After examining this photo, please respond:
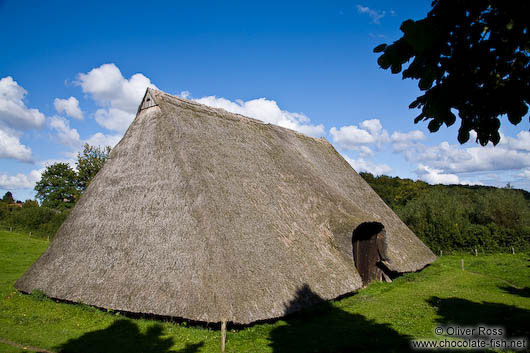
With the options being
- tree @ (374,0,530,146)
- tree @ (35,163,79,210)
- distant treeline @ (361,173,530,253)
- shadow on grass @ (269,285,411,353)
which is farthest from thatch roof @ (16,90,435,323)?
tree @ (35,163,79,210)

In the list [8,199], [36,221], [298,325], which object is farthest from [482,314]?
[8,199]

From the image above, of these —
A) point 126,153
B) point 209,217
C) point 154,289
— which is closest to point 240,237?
point 209,217

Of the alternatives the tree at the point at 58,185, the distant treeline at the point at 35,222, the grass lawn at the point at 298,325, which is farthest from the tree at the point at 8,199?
the grass lawn at the point at 298,325

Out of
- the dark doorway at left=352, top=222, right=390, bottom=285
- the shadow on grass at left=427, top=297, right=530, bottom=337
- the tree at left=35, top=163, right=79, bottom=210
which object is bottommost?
the shadow on grass at left=427, top=297, right=530, bottom=337

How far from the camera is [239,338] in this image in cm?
835

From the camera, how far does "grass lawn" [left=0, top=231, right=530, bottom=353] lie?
26.0ft

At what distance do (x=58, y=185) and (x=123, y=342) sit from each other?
48.6 metres

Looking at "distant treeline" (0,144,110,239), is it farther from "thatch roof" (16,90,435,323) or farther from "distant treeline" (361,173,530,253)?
"distant treeline" (361,173,530,253)

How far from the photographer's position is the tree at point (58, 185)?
1895 inches

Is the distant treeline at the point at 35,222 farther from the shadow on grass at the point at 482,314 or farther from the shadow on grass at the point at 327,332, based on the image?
the shadow on grass at the point at 482,314

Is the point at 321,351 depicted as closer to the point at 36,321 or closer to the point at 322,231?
the point at 322,231

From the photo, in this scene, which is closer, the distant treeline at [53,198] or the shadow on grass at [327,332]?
the shadow on grass at [327,332]

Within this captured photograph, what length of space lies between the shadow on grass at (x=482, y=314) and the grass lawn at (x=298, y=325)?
2cm

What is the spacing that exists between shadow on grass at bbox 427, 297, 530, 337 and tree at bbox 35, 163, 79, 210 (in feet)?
158
